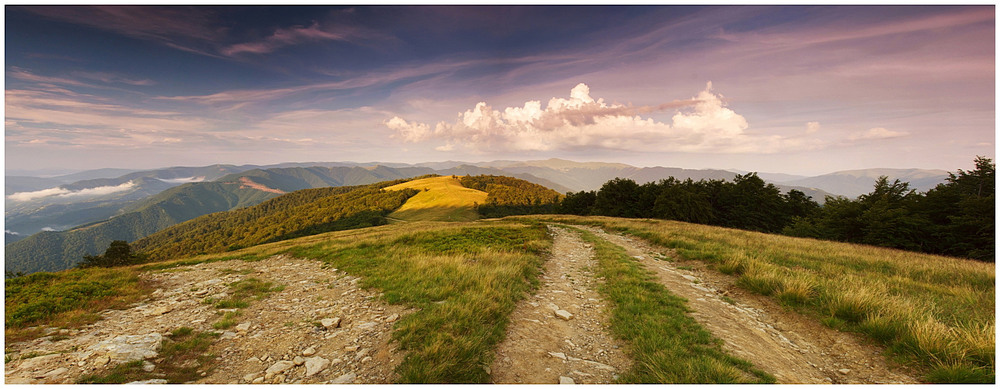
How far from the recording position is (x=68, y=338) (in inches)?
258

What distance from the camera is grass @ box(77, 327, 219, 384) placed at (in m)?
5.16

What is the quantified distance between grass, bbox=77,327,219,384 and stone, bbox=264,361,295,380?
1.21 m

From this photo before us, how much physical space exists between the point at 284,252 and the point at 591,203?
195 ft

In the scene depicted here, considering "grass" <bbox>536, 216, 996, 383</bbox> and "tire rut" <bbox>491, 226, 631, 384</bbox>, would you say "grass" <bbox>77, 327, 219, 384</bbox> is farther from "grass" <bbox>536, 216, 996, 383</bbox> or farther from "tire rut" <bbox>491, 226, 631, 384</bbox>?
"grass" <bbox>536, 216, 996, 383</bbox>

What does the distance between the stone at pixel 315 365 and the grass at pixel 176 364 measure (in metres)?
1.81

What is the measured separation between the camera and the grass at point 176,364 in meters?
5.16

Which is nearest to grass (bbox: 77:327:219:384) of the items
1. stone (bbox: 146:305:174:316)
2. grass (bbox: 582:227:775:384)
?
stone (bbox: 146:305:174:316)

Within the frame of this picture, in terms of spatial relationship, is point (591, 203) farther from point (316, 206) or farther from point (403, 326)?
point (316, 206)

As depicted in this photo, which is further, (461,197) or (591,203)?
(461,197)

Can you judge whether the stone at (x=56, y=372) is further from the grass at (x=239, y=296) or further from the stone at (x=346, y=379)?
the stone at (x=346, y=379)

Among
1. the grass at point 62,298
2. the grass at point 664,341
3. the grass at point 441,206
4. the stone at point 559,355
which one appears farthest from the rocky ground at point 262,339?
the grass at point 441,206

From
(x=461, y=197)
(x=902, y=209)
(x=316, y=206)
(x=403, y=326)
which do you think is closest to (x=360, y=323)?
(x=403, y=326)

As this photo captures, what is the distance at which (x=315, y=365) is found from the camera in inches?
219

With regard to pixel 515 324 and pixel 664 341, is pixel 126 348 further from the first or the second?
pixel 664 341
